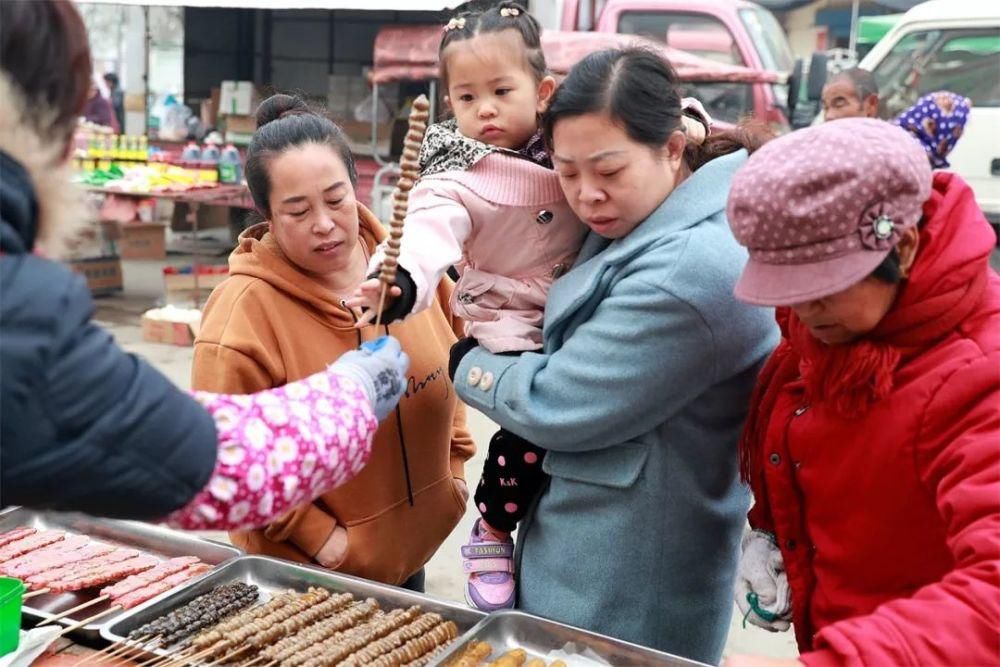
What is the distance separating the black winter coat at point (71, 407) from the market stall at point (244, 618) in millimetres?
680

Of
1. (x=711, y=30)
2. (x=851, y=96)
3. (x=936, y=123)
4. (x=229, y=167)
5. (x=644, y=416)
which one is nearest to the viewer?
(x=644, y=416)

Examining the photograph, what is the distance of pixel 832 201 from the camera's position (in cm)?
130

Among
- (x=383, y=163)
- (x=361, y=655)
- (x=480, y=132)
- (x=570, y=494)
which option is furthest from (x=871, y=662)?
(x=383, y=163)

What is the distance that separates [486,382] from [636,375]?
0.31 m

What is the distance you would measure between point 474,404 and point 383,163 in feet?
29.0

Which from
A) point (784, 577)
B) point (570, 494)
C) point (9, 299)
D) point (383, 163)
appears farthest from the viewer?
point (383, 163)

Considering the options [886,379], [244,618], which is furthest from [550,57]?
[886,379]

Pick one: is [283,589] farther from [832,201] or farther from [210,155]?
[210,155]

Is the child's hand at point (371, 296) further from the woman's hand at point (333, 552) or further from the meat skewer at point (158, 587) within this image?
the meat skewer at point (158, 587)

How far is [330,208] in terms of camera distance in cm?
216

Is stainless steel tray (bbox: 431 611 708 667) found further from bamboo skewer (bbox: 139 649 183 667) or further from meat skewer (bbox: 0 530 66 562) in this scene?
meat skewer (bbox: 0 530 66 562)

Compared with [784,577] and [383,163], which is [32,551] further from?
[383,163]

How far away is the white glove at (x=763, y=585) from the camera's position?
167cm

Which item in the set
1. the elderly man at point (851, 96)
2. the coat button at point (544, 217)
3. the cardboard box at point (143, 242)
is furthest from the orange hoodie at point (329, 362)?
the cardboard box at point (143, 242)
